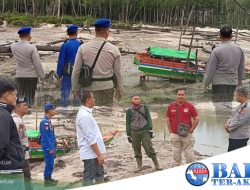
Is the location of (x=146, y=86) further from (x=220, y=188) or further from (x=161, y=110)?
(x=220, y=188)

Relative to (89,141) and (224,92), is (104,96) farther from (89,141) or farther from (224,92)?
(224,92)

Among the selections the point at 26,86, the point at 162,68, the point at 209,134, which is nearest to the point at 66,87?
the point at 26,86

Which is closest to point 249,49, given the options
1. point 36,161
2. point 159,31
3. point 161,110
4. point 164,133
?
point 159,31

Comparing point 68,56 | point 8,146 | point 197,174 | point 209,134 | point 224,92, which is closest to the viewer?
point 8,146

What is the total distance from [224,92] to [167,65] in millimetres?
17964

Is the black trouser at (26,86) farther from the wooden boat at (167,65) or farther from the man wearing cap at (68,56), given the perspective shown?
the wooden boat at (167,65)

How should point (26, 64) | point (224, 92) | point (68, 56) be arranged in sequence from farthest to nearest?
point (26, 64) → point (68, 56) → point (224, 92)

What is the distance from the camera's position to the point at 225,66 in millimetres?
7562

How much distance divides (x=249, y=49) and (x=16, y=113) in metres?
32.9

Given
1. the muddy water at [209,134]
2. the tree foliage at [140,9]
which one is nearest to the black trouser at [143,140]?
the muddy water at [209,134]

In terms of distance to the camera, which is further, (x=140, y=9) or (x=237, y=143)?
(x=140, y=9)

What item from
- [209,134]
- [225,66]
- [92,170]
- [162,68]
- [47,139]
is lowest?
[162,68]

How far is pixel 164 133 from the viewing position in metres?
12.5

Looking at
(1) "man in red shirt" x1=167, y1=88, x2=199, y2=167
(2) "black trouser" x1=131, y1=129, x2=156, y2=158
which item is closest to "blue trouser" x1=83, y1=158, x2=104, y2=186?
(1) "man in red shirt" x1=167, y1=88, x2=199, y2=167
